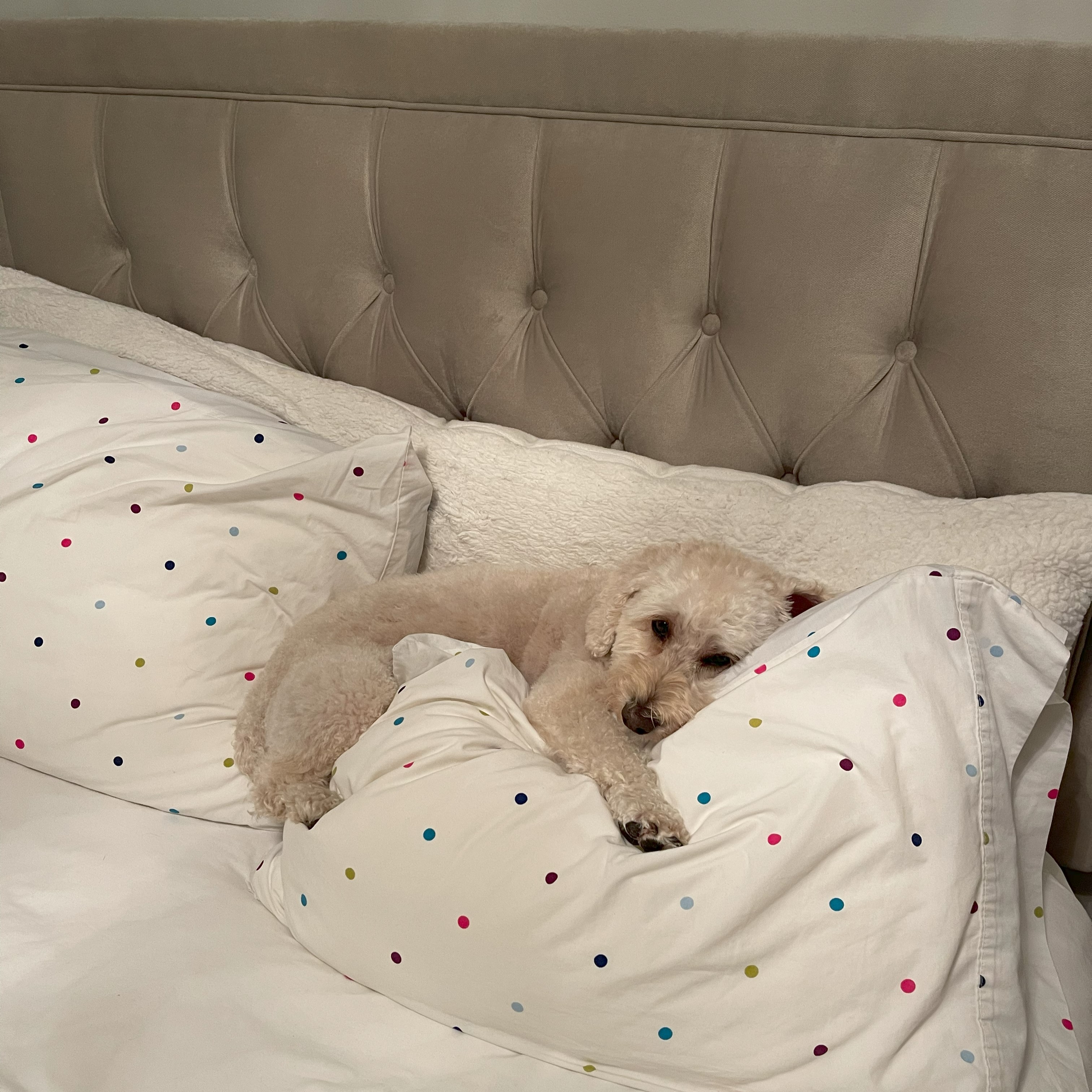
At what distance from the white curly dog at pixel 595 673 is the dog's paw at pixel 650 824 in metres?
0.08

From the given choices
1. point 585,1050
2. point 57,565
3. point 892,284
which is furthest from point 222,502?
point 892,284

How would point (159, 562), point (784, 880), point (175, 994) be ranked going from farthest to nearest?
point (159, 562)
point (175, 994)
point (784, 880)

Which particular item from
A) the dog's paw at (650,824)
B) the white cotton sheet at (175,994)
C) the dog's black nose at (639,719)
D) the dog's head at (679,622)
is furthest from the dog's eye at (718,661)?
the white cotton sheet at (175,994)

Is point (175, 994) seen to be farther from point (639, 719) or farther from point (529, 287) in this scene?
point (529, 287)

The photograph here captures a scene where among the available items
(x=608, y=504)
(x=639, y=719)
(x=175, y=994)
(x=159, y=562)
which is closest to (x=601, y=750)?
(x=639, y=719)

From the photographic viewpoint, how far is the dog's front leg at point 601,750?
0.93 metres

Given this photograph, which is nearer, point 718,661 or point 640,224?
A: point 718,661

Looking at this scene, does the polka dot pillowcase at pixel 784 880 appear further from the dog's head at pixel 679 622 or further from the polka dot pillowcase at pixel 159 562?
the polka dot pillowcase at pixel 159 562

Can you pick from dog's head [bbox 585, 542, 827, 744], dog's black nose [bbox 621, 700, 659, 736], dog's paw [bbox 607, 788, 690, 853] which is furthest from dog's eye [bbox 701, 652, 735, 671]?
dog's paw [bbox 607, 788, 690, 853]

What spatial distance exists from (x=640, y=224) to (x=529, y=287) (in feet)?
0.73

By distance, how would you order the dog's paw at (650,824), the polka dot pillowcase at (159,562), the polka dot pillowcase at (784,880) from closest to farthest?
the polka dot pillowcase at (784,880) → the dog's paw at (650,824) → the polka dot pillowcase at (159,562)

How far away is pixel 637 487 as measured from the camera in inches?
51.4

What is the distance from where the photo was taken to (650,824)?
0.93m

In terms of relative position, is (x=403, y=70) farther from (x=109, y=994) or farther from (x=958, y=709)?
(x=109, y=994)
